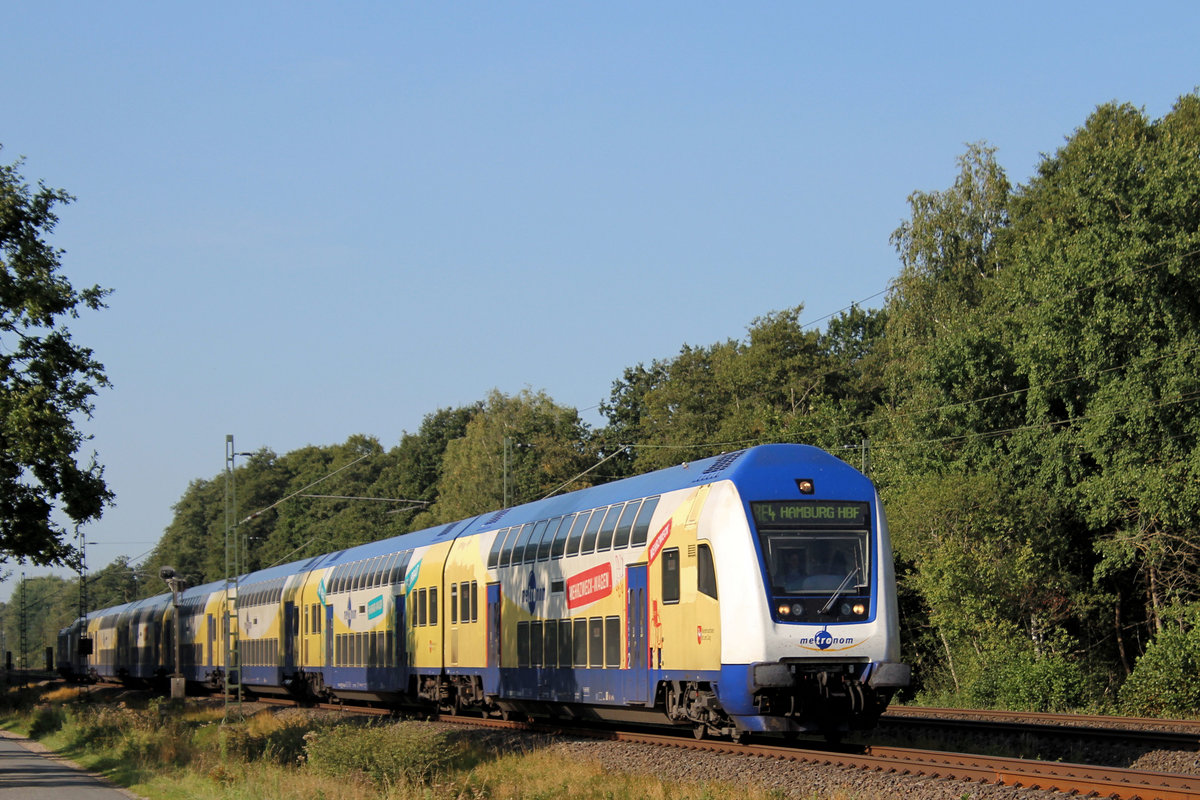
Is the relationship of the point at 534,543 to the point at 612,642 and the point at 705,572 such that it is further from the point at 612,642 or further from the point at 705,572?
the point at 705,572

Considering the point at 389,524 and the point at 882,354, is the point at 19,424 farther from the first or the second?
the point at 389,524

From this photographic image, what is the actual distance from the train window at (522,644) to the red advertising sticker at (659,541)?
5.28 metres

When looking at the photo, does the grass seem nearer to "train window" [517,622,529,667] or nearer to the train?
"train window" [517,622,529,667]

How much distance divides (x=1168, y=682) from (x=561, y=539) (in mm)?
12951

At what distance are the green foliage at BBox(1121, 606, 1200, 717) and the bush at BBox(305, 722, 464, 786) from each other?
15224 millimetres

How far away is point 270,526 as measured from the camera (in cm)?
16462

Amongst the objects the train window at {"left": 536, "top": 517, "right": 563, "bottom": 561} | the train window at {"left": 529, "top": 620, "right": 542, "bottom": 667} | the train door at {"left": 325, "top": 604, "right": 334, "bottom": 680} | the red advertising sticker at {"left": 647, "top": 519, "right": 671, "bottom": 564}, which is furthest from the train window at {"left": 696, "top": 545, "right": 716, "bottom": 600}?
the train door at {"left": 325, "top": 604, "right": 334, "bottom": 680}

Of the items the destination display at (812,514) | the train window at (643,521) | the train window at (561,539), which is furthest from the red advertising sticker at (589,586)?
the destination display at (812,514)

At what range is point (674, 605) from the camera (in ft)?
64.5

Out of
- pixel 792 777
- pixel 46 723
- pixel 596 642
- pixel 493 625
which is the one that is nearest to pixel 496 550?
pixel 493 625

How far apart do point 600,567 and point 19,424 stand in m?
15.3

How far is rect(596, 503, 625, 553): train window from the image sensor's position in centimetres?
2205

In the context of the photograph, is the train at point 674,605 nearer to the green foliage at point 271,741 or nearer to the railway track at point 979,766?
the railway track at point 979,766

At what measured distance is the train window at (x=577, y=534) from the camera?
23141 millimetres
